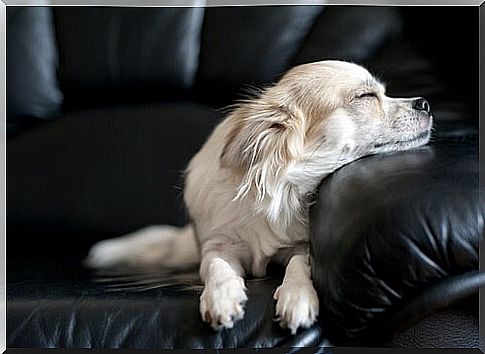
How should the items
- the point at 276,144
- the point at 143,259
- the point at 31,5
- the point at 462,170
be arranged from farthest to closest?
the point at 31,5 → the point at 143,259 → the point at 276,144 → the point at 462,170

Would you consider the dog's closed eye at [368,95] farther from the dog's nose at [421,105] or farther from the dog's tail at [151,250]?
the dog's tail at [151,250]

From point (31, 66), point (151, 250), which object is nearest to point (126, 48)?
point (31, 66)

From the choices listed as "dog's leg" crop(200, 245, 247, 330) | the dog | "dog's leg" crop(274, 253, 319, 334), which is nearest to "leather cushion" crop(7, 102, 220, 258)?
the dog

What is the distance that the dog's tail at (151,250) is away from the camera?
1.61m

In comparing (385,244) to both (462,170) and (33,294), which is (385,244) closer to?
(462,170)

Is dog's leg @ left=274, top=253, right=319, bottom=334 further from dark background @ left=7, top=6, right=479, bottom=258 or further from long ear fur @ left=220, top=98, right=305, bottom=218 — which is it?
dark background @ left=7, top=6, right=479, bottom=258

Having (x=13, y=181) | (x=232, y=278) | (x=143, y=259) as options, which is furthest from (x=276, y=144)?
(x=13, y=181)

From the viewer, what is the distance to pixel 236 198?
1499 millimetres

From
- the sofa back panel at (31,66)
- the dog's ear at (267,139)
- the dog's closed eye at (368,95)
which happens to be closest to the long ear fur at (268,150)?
the dog's ear at (267,139)

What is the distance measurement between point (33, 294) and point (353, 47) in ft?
2.73

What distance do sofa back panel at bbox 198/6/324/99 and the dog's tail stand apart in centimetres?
34

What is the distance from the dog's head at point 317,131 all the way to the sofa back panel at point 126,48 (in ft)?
1.00

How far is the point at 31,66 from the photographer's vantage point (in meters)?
1.72

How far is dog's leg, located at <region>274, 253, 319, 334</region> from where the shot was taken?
122 cm
